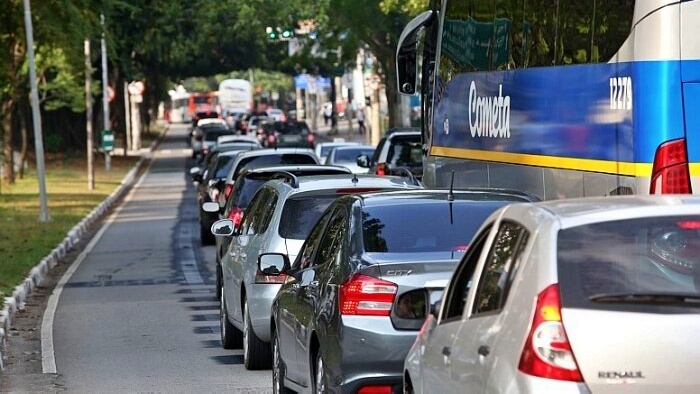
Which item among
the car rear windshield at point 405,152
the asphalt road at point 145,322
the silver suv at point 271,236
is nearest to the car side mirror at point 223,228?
the silver suv at point 271,236

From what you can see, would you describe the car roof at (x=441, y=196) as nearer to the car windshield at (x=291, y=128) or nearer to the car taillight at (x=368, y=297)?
the car taillight at (x=368, y=297)

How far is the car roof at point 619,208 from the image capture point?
5.54 meters

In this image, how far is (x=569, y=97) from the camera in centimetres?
1099

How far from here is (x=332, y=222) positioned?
9.52 metres

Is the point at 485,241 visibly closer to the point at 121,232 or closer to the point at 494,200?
the point at 494,200

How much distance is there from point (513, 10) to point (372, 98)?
5091 centimetres

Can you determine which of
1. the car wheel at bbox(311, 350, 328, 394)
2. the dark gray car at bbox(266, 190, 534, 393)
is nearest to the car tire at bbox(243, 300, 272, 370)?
the dark gray car at bbox(266, 190, 534, 393)

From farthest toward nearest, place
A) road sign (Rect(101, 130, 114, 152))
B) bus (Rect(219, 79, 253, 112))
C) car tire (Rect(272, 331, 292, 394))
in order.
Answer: bus (Rect(219, 79, 253, 112)) < road sign (Rect(101, 130, 114, 152)) < car tire (Rect(272, 331, 292, 394))

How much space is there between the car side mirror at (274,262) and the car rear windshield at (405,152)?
1734 centimetres

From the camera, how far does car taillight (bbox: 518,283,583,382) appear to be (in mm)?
5113

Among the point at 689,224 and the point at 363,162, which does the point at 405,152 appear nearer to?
the point at 363,162

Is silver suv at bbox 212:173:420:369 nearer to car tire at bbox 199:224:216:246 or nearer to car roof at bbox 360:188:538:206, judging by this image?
car roof at bbox 360:188:538:206

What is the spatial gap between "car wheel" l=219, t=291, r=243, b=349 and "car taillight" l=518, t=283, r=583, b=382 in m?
8.78

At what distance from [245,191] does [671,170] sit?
10.9m
